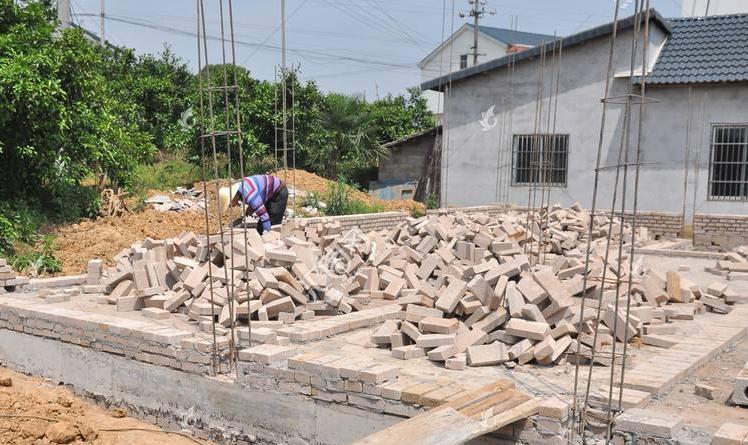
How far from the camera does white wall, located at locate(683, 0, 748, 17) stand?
67.4ft

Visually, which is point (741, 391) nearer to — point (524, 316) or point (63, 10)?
point (524, 316)

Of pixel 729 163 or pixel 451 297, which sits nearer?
pixel 451 297

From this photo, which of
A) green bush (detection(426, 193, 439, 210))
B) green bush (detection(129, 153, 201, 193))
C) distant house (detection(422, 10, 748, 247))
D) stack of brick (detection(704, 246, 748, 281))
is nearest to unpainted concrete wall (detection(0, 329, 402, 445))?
stack of brick (detection(704, 246, 748, 281))

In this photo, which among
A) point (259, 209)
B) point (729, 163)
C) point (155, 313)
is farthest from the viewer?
point (729, 163)

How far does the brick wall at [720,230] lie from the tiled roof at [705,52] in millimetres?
2553

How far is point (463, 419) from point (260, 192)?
Answer: 6003 mm

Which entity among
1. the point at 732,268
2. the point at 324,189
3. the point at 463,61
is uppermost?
the point at 463,61

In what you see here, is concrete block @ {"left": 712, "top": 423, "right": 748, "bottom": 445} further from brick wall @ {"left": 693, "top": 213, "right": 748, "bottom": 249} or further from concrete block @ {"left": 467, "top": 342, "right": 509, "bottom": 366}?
brick wall @ {"left": 693, "top": 213, "right": 748, "bottom": 249}

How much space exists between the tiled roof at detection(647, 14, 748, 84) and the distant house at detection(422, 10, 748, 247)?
2 cm

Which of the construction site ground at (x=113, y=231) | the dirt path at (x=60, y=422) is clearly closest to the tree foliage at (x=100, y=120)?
the construction site ground at (x=113, y=231)

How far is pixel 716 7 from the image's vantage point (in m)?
21.4

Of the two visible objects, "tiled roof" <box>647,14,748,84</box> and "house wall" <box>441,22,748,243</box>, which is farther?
"house wall" <box>441,22,748,243</box>

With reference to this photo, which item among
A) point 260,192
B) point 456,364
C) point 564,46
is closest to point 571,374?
point 456,364

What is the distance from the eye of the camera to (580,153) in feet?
48.9
